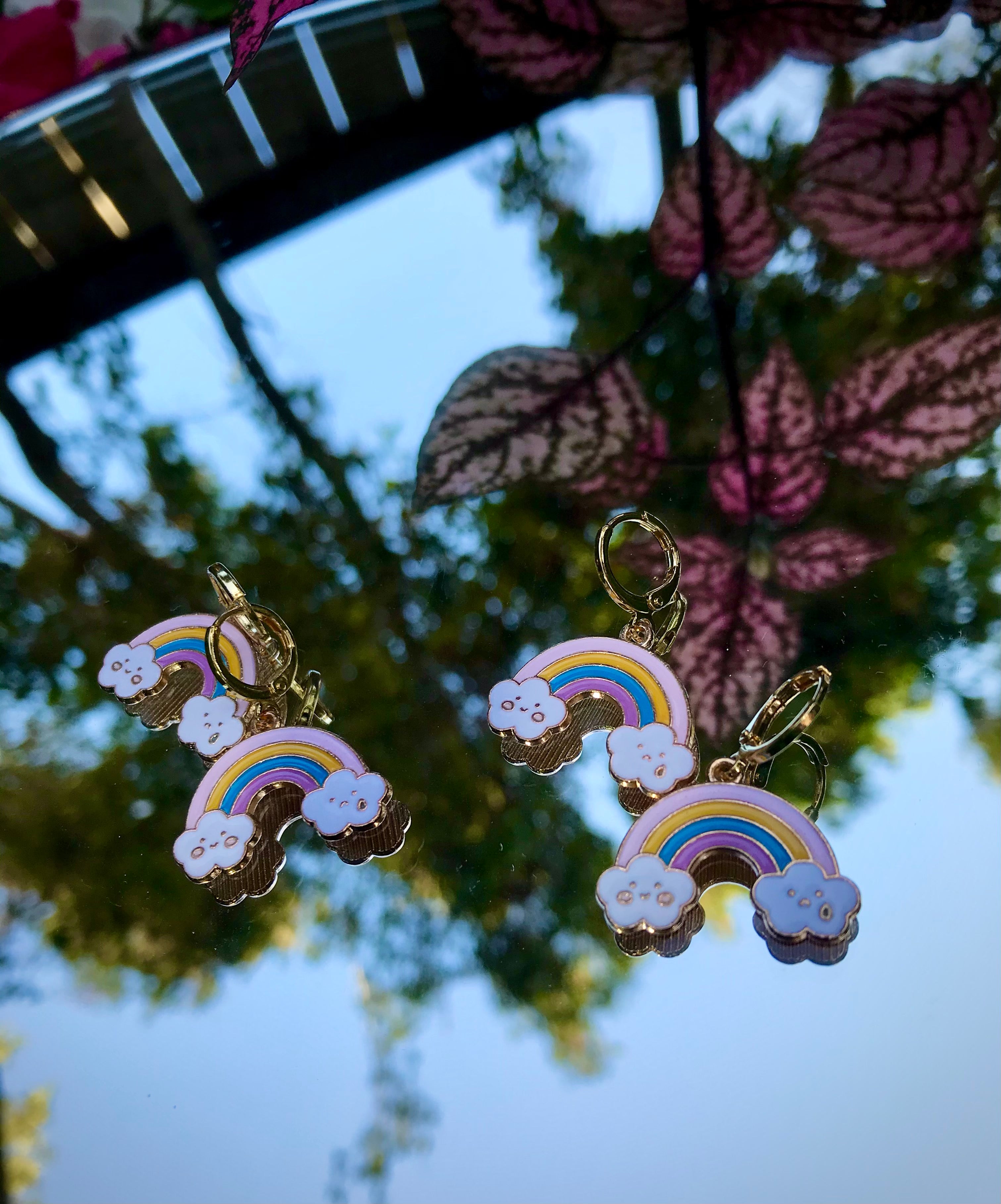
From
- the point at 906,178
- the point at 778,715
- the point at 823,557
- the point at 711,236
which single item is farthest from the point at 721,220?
the point at 778,715

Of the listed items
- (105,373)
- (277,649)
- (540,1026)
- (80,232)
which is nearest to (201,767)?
(277,649)

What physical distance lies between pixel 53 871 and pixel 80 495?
31 centimetres

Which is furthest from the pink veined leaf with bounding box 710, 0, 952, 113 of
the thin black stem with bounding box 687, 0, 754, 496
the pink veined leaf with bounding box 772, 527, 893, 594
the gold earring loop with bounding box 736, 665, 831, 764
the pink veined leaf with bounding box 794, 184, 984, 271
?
the gold earring loop with bounding box 736, 665, 831, 764

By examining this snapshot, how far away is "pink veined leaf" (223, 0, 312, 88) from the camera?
544 millimetres

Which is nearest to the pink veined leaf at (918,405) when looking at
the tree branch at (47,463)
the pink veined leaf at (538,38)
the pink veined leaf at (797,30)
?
the pink veined leaf at (797,30)

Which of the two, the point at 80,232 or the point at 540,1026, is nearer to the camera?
the point at 540,1026

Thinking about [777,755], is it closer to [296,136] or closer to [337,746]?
[337,746]

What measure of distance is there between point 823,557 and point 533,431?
214 millimetres

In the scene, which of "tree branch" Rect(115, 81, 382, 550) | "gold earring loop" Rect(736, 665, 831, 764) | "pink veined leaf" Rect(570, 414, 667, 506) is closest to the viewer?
"gold earring loop" Rect(736, 665, 831, 764)

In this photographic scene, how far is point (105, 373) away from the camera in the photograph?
79cm

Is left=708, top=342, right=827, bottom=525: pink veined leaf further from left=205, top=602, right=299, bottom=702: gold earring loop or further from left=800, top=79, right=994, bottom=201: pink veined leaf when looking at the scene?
left=205, top=602, right=299, bottom=702: gold earring loop

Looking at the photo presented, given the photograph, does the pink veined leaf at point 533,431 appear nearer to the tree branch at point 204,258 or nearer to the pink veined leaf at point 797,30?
the tree branch at point 204,258

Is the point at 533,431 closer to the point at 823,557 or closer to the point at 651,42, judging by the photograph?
the point at 823,557

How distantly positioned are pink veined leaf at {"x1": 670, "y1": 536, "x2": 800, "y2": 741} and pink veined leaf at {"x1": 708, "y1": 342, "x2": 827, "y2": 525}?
0.04 metres
